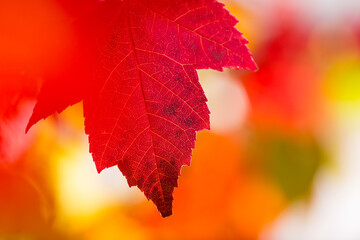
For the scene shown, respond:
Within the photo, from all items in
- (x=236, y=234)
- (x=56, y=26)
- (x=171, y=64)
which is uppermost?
(x=56, y=26)

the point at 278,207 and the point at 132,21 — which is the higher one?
the point at 132,21

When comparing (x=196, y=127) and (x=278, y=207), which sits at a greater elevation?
(x=196, y=127)

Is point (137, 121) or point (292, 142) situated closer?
point (137, 121)

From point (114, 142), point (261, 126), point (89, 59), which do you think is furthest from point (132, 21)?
point (261, 126)

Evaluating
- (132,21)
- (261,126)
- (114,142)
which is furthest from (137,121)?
(261,126)

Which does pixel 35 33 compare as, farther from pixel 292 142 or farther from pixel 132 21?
pixel 292 142

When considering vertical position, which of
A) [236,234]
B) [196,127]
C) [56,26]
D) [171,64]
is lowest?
[236,234]

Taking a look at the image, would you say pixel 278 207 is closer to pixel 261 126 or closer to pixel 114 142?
pixel 261 126
